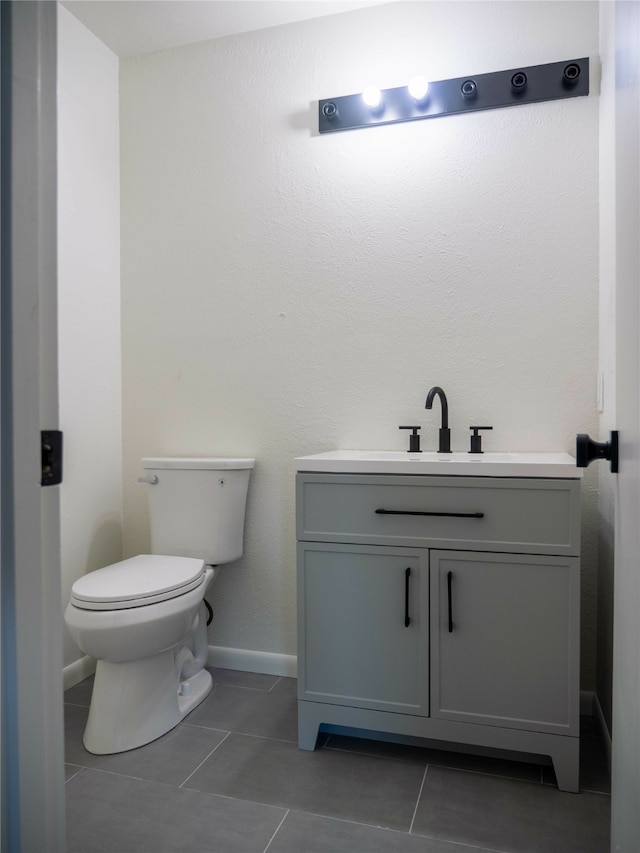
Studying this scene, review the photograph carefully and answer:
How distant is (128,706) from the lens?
1767mm

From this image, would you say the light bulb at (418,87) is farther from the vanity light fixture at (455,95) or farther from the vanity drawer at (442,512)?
the vanity drawer at (442,512)

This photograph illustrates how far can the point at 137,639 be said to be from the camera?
1.69m

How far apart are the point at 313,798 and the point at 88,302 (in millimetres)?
1843

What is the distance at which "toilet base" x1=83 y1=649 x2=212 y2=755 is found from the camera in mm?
1748

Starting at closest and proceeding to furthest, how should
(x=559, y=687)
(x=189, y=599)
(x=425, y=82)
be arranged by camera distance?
1. (x=559, y=687)
2. (x=189, y=599)
3. (x=425, y=82)

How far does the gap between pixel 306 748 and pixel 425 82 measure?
2.15 metres

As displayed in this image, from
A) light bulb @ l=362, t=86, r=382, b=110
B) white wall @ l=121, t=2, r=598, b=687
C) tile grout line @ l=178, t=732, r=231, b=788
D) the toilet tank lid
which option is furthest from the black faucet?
tile grout line @ l=178, t=732, r=231, b=788

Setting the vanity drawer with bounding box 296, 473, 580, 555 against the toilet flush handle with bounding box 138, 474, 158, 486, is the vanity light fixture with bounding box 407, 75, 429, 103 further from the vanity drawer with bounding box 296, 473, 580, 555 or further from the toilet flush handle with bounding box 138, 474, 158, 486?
the toilet flush handle with bounding box 138, 474, 158, 486

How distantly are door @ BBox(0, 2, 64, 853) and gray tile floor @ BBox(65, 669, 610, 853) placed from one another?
82cm

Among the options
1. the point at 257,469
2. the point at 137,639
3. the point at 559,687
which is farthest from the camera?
the point at 257,469

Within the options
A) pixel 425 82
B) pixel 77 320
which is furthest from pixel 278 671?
pixel 425 82

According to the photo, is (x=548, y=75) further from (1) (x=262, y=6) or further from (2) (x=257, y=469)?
(2) (x=257, y=469)

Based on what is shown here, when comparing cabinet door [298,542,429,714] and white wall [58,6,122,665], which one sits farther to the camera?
white wall [58,6,122,665]

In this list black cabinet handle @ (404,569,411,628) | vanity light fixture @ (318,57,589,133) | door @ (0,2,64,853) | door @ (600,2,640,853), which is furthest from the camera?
vanity light fixture @ (318,57,589,133)
